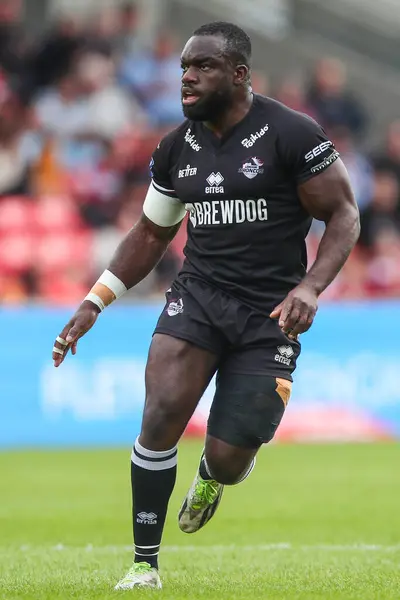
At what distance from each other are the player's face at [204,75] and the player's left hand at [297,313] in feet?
3.47

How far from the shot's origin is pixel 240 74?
257 inches

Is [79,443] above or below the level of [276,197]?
below

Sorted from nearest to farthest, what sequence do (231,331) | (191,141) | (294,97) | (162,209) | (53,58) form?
(231,331), (191,141), (162,209), (53,58), (294,97)

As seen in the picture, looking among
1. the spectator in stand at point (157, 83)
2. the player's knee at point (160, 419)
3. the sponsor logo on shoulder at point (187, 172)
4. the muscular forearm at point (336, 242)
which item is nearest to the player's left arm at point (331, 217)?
the muscular forearm at point (336, 242)

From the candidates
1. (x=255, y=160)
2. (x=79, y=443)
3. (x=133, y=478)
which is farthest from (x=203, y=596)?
(x=79, y=443)

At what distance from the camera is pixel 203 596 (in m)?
5.96

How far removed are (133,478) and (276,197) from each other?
1.58 m

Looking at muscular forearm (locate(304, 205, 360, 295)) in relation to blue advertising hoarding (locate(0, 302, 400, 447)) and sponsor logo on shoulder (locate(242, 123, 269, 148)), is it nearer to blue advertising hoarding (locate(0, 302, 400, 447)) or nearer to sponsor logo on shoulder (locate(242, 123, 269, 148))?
sponsor logo on shoulder (locate(242, 123, 269, 148))

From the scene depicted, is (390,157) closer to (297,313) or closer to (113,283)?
(113,283)

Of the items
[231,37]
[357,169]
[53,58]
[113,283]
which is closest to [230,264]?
[113,283]

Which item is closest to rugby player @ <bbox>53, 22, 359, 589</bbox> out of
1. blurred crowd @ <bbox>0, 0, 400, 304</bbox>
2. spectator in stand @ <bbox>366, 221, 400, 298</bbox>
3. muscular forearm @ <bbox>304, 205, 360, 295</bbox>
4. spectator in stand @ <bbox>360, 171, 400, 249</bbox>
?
muscular forearm @ <bbox>304, 205, 360, 295</bbox>

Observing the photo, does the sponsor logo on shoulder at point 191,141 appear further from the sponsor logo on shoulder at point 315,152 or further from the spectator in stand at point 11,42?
the spectator in stand at point 11,42

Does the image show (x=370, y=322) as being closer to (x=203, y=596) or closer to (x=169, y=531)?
(x=169, y=531)

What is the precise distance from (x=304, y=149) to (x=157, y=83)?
13.4 metres
